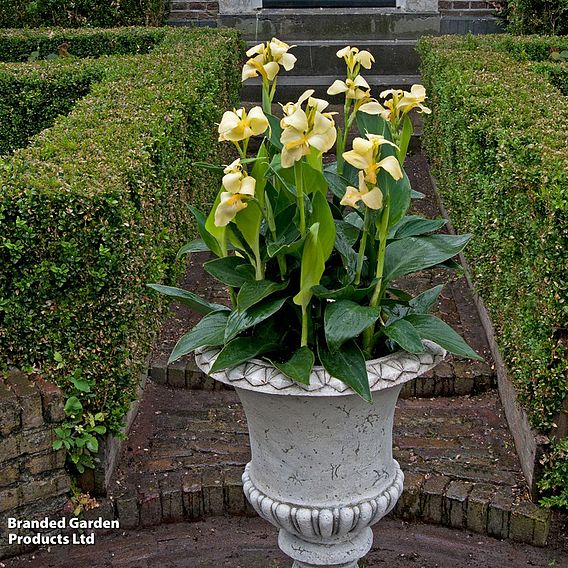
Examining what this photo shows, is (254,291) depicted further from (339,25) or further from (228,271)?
(339,25)

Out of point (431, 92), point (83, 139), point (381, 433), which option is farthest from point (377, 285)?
point (431, 92)

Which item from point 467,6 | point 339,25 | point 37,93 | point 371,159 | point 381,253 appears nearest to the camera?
point 371,159

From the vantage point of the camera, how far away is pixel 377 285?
2.57 metres

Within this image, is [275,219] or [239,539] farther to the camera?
[239,539]

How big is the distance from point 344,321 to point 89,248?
1.42 m

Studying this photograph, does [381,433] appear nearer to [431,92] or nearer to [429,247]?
[429,247]

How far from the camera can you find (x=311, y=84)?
964cm

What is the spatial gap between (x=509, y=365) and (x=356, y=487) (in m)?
1.67

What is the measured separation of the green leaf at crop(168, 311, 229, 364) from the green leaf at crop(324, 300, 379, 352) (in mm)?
316

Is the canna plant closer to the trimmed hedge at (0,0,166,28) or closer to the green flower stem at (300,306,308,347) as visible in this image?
the green flower stem at (300,306,308,347)

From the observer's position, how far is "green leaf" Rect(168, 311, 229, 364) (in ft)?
8.55

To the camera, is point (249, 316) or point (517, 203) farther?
point (517, 203)

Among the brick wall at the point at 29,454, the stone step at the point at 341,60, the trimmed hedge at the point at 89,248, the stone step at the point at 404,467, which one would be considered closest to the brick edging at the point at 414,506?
the stone step at the point at 404,467

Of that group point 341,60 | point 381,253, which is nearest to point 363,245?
point 381,253
